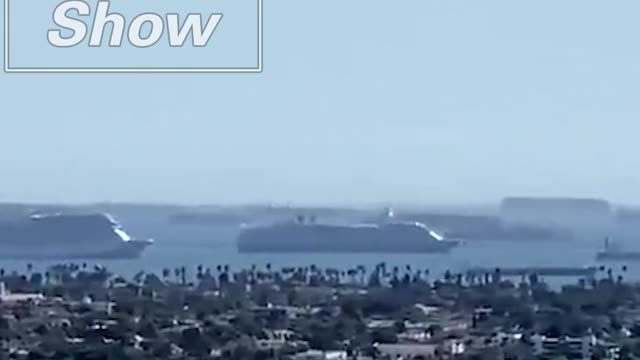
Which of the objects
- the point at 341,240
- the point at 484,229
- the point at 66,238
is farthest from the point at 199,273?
the point at 484,229

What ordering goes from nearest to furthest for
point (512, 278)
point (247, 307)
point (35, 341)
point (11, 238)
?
point (35, 341), point (247, 307), point (512, 278), point (11, 238)

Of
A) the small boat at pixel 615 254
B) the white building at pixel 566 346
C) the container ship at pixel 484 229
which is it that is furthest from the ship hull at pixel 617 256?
the white building at pixel 566 346

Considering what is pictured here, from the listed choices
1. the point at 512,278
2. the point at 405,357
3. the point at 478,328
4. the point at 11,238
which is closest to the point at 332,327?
the point at 478,328

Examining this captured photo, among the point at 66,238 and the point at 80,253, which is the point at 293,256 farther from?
the point at 66,238

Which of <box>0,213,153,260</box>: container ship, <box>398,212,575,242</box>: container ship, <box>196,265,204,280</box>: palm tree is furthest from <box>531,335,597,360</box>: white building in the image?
<box>398,212,575,242</box>: container ship

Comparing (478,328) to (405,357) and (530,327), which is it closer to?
(530,327)

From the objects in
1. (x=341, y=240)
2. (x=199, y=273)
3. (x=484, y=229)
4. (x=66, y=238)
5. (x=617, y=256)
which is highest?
(x=484, y=229)

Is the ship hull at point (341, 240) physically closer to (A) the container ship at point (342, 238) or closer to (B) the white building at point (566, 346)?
(A) the container ship at point (342, 238)
